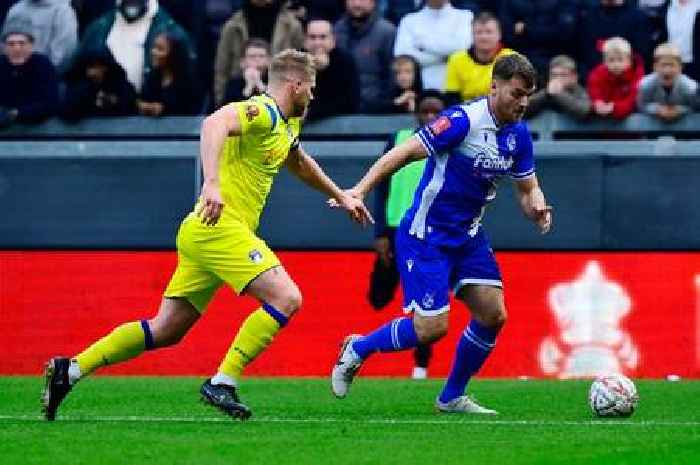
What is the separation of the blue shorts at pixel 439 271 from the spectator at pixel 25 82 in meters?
6.93

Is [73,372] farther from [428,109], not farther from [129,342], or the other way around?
[428,109]

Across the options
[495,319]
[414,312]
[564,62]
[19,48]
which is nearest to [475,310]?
[495,319]

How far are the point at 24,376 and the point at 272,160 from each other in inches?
234

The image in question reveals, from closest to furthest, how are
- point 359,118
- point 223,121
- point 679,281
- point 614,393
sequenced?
point 223,121 → point 614,393 → point 679,281 → point 359,118

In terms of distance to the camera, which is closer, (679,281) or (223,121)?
(223,121)

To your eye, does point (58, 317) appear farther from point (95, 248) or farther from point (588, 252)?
point (588, 252)

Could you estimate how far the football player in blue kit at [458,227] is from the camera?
36.9ft

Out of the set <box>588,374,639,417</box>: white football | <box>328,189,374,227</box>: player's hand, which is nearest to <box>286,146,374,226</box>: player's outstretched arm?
<box>328,189,374,227</box>: player's hand

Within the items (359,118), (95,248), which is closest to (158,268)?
(95,248)

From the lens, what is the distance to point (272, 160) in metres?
11.0

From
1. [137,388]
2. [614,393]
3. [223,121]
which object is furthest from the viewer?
[137,388]

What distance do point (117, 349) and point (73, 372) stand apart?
285mm

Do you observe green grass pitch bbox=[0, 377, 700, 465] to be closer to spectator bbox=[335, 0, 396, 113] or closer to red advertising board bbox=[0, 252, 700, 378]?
red advertising board bbox=[0, 252, 700, 378]

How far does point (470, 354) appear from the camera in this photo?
38.0 feet
